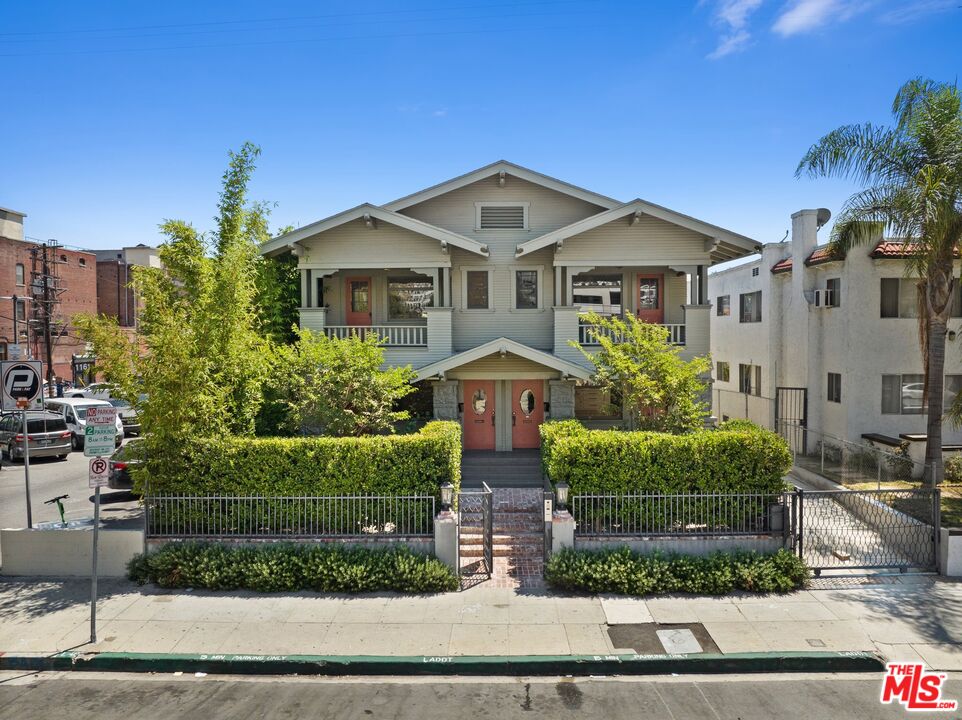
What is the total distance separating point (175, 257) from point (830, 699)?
12.5 metres

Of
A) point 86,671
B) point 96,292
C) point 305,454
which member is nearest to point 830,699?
point 305,454

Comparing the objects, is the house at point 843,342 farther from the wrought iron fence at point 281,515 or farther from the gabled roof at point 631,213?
the wrought iron fence at point 281,515

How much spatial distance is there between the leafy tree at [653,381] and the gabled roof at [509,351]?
1377 millimetres

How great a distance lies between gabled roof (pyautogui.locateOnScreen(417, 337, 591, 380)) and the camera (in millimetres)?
16297

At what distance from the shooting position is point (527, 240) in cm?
1827

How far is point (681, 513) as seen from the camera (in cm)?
1207

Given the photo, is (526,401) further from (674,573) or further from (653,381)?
(674,573)

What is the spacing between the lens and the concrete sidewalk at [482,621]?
905cm

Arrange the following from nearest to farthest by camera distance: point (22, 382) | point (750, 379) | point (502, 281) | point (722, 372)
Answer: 1. point (22, 382)
2. point (502, 281)
3. point (750, 379)
4. point (722, 372)

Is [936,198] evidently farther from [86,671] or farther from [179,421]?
[86,671]

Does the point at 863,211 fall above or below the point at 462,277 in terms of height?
above

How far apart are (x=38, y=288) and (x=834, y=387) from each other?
47216 millimetres

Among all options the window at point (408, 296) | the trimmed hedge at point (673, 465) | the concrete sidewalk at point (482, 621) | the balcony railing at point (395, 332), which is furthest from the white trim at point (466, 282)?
the concrete sidewalk at point (482, 621)

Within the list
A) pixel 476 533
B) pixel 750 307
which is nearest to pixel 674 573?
pixel 476 533
